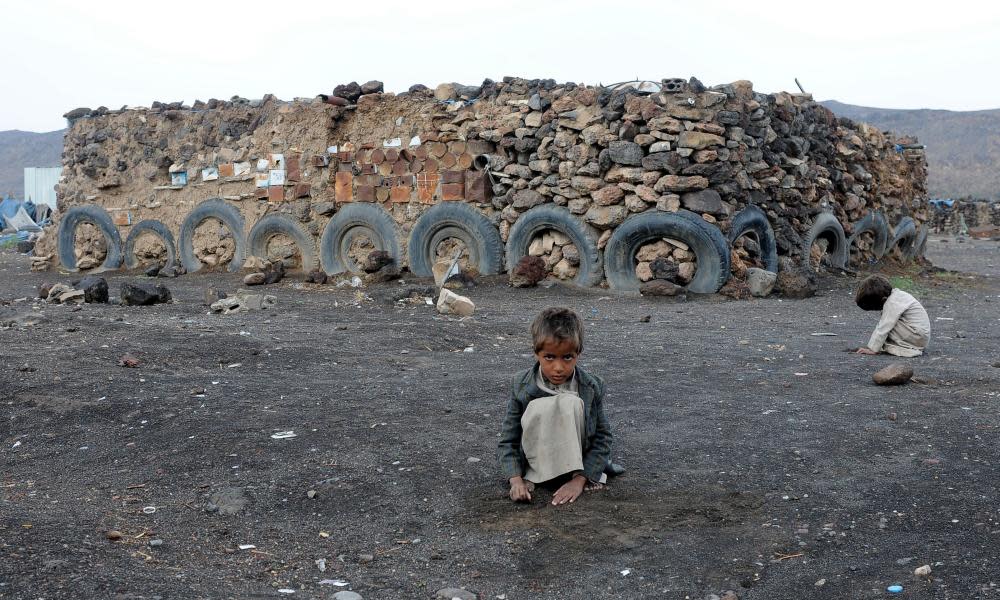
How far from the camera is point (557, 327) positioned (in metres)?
3.34

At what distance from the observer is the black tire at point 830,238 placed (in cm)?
1145

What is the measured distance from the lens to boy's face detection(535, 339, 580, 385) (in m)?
3.35

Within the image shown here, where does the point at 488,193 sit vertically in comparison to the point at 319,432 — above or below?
above

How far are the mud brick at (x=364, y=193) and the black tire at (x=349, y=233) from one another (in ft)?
0.27

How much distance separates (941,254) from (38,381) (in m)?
18.7

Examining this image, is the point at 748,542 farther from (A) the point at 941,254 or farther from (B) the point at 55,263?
(A) the point at 941,254

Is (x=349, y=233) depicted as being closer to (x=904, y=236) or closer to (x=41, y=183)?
(x=904, y=236)

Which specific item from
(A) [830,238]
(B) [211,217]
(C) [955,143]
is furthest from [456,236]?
(C) [955,143]

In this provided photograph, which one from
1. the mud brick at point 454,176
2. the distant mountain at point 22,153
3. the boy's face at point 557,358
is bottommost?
the boy's face at point 557,358

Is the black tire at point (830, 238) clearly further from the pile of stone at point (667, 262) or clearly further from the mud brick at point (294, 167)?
the mud brick at point (294, 167)

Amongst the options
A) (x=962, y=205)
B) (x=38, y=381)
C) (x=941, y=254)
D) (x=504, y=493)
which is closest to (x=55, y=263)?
(x=38, y=381)

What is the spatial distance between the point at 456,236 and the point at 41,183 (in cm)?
3163

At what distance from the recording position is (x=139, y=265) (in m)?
14.3

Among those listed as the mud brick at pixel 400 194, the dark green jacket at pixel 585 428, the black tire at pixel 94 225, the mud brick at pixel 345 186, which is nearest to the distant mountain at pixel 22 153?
the black tire at pixel 94 225
